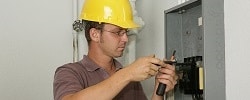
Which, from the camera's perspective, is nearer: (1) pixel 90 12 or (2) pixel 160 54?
(1) pixel 90 12

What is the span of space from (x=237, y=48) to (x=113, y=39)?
1.50 ft

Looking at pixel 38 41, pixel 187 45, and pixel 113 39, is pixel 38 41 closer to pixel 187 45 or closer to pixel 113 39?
pixel 113 39

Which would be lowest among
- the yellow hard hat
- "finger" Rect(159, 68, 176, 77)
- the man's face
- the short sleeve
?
the short sleeve

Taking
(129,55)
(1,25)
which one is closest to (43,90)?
(1,25)

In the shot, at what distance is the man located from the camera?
94 centimetres

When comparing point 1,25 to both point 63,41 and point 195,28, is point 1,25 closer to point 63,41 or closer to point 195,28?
point 63,41

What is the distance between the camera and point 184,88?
1.16 m

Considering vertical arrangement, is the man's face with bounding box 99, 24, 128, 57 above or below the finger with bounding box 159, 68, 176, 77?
above

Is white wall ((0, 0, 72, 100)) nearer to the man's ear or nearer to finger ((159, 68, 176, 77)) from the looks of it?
the man's ear

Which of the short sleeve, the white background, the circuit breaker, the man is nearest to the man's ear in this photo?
the man

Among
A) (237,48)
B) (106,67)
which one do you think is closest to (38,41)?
(106,67)

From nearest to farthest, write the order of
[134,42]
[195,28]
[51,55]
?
1. [195,28]
2. [134,42]
3. [51,55]

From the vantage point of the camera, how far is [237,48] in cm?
92

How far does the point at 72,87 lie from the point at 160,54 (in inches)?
24.7
